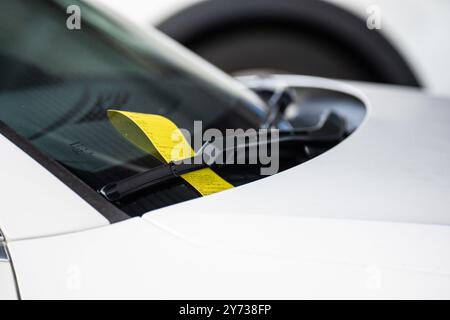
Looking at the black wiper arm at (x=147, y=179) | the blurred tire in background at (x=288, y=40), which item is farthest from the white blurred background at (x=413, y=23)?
the black wiper arm at (x=147, y=179)

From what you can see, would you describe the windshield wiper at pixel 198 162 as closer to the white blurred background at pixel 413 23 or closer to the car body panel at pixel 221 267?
the car body panel at pixel 221 267

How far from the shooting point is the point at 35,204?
1.06 m

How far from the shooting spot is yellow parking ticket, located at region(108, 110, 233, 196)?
3.98ft

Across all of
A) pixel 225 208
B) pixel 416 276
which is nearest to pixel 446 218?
A: pixel 416 276

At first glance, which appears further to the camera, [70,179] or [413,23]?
[413,23]

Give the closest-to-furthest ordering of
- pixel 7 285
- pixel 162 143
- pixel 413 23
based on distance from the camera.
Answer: pixel 7 285, pixel 162 143, pixel 413 23

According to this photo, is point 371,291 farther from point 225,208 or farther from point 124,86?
point 124,86

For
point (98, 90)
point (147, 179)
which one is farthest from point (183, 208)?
point (98, 90)

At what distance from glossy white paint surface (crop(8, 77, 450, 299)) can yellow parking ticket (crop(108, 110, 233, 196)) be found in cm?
9

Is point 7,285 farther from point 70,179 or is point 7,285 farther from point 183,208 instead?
point 183,208

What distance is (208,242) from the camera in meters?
1.03

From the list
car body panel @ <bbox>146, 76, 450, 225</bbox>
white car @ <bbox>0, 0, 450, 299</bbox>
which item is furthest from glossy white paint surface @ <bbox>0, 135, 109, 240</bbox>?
car body panel @ <bbox>146, 76, 450, 225</bbox>

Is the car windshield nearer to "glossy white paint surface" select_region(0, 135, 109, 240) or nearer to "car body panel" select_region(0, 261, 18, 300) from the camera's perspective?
"glossy white paint surface" select_region(0, 135, 109, 240)

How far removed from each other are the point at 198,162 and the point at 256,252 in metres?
0.29
